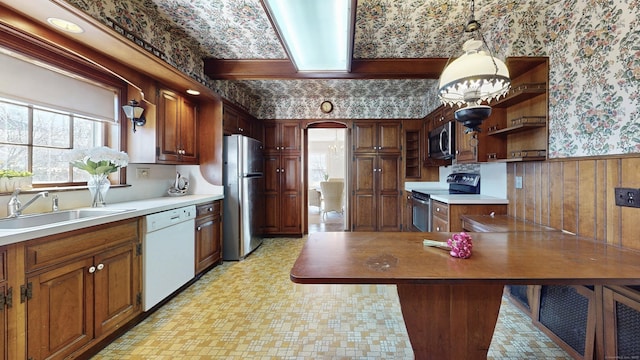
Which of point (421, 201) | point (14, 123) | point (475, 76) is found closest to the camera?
point (475, 76)

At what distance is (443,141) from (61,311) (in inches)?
151

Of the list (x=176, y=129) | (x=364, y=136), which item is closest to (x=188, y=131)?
(x=176, y=129)

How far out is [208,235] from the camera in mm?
2896

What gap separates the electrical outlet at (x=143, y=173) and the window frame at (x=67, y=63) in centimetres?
15

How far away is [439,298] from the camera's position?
1.14 metres

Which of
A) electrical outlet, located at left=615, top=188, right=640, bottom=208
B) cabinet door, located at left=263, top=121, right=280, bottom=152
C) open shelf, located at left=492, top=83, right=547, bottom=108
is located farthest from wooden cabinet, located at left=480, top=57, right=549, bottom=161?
cabinet door, located at left=263, top=121, right=280, bottom=152

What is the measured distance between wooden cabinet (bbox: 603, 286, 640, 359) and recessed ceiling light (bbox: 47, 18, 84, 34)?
11.5ft

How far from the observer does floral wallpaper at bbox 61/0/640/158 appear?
1.45 metres

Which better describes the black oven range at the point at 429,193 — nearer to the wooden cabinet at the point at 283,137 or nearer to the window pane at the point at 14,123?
the wooden cabinet at the point at 283,137

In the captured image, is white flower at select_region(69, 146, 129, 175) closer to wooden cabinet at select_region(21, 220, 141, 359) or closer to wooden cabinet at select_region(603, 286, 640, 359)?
wooden cabinet at select_region(21, 220, 141, 359)

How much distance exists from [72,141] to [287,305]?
2.33 metres

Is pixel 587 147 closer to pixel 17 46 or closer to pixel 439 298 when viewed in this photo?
pixel 439 298

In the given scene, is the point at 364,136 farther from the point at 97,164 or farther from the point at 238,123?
the point at 97,164

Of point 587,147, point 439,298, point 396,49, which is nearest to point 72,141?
point 439,298
